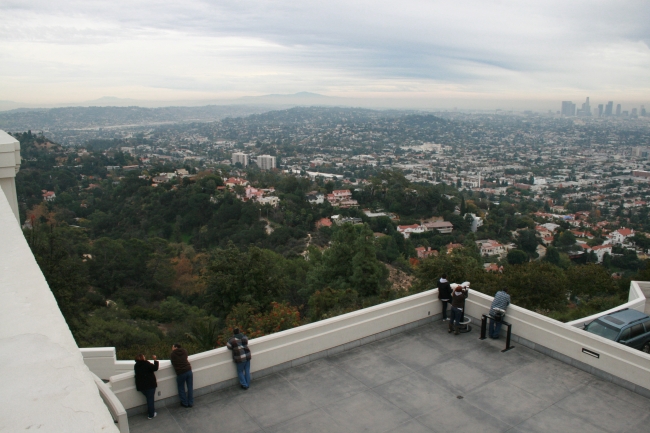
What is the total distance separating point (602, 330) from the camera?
7215 mm

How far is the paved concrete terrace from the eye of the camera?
4.72 meters

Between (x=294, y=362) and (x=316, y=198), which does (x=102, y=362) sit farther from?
(x=316, y=198)

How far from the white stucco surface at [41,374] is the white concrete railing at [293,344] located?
8.17 ft

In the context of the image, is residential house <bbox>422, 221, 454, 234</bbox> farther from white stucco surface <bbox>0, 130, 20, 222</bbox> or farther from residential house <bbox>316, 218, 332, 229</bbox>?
white stucco surface <bbox>0, 130, 20, 222</bbox>

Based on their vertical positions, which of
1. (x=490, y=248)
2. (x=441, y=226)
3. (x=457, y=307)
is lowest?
(x=490, y=248)

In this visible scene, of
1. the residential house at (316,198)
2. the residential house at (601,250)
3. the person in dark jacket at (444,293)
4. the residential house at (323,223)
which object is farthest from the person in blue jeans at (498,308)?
the residential house at (316,198)

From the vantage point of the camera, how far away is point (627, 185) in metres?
84.2

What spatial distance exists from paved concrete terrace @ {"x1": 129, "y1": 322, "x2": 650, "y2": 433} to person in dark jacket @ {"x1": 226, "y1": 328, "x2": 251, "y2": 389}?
140 mm

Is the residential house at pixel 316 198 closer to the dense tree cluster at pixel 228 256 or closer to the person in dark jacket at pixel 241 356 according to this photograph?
the dense tree cluster at pixel 228 256

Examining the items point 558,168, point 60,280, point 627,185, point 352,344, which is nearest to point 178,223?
point 60,280

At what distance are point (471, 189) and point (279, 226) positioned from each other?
52491mm

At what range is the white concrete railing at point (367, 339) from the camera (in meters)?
5.09

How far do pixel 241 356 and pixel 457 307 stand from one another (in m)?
2.98

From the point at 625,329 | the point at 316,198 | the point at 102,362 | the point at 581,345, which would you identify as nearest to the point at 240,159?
the point at 316,198
